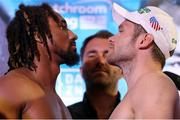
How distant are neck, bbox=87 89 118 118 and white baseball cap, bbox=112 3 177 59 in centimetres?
24

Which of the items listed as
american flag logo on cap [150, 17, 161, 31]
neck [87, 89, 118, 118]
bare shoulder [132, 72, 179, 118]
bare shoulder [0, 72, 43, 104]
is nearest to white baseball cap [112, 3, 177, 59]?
american flag logo on cap [150, 17, 161, 31]

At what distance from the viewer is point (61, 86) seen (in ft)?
4.04

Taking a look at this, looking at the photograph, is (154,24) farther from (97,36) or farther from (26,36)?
(26,36)

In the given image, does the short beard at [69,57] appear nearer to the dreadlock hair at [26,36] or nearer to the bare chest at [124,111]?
the dreadlock hair at [26,36]

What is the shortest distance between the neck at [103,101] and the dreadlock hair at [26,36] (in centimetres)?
22

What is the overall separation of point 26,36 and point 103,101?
1.09ft

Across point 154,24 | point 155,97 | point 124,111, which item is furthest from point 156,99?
point 154,24

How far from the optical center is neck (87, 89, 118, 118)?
48.0 inches

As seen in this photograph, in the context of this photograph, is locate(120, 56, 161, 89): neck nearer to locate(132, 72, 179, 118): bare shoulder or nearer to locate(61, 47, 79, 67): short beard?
locate(132, 72, 179, 118): bare shoulder

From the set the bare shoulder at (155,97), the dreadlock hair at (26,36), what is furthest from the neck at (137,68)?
the dreadlock hair at (26,36)

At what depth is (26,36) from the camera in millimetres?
1184

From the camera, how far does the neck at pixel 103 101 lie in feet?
4.00

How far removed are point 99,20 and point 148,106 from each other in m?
0.41

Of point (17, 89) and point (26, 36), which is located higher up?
point (26, 36)
